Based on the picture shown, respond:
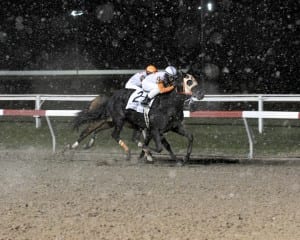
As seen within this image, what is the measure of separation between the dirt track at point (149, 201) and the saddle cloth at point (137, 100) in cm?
99

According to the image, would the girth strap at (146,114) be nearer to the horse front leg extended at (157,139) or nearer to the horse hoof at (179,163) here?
the horse front leg extended at (157,139)

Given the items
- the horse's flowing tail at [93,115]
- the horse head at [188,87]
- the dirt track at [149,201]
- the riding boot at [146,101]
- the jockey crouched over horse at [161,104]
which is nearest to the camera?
the dirt track at [149,201]

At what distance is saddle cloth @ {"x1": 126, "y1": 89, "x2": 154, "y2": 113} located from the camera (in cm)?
1058

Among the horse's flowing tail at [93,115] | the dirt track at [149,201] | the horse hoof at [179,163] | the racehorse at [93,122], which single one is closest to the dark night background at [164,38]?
the racehorse at [93,122]

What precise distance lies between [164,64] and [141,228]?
93.3 feet

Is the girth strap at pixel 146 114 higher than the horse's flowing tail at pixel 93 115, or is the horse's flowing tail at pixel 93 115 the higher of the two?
the girth strap at pixel 146 114

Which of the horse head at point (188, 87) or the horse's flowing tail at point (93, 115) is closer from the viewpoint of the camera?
the horse head at point (188, 87)

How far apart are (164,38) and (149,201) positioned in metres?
27.6

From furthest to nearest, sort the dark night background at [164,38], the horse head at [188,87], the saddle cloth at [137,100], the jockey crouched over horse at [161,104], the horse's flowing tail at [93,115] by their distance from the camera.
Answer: the dark night background at [164,38]
the horse's flowing tail at [93,115]
the saddle cloth at [137,100]
the jockey crouched over horse at [161,104]
the horse head at [188,87]

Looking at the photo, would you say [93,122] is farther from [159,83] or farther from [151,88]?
[159,83]

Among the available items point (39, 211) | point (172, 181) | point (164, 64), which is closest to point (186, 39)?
point (164, 64)

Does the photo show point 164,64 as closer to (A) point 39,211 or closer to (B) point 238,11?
(B) point 238,11

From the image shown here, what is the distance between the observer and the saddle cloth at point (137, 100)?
416 inches

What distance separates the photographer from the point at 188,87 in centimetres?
1026
